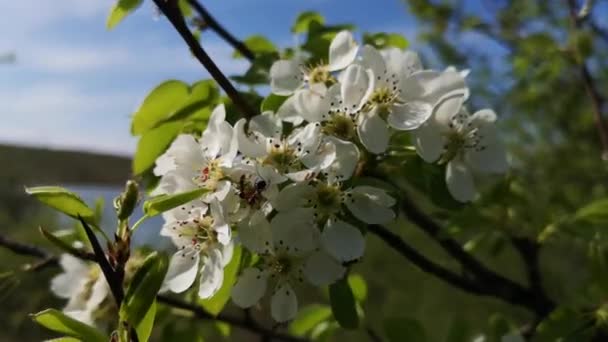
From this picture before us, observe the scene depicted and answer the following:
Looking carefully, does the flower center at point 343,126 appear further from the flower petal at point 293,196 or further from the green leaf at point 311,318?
the green leaf at point 311,318

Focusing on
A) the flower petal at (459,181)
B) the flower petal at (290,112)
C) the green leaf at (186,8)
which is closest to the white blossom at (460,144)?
the flower petal at (459,181)

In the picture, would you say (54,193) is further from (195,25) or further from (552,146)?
(552,146)

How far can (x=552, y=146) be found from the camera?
10.8 feet

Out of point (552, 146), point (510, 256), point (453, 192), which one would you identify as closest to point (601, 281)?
point (453, 192)

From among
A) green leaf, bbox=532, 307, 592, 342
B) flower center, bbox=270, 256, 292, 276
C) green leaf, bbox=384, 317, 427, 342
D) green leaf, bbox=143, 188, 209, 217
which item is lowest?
green leaf, bbox=384, 317, 427, 342

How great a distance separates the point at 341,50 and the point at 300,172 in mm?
168

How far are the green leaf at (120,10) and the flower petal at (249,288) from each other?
265 mm

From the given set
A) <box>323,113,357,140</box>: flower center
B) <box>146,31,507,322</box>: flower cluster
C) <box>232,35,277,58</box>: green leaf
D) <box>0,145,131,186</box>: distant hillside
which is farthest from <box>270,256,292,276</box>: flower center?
<box>0,145,131,186</box>: distant hillside

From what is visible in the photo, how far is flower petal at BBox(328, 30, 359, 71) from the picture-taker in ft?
1.98

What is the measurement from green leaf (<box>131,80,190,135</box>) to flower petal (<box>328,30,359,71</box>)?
0.15 m

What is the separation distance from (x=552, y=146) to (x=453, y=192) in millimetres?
2865

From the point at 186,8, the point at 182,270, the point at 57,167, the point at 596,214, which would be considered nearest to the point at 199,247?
the point at 182,270

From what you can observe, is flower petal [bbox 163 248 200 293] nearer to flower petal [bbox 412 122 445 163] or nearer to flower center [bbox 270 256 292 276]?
flower center [bbox 270 256 292 276]

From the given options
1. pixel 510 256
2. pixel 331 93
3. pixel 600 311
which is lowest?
pixel 510 256
